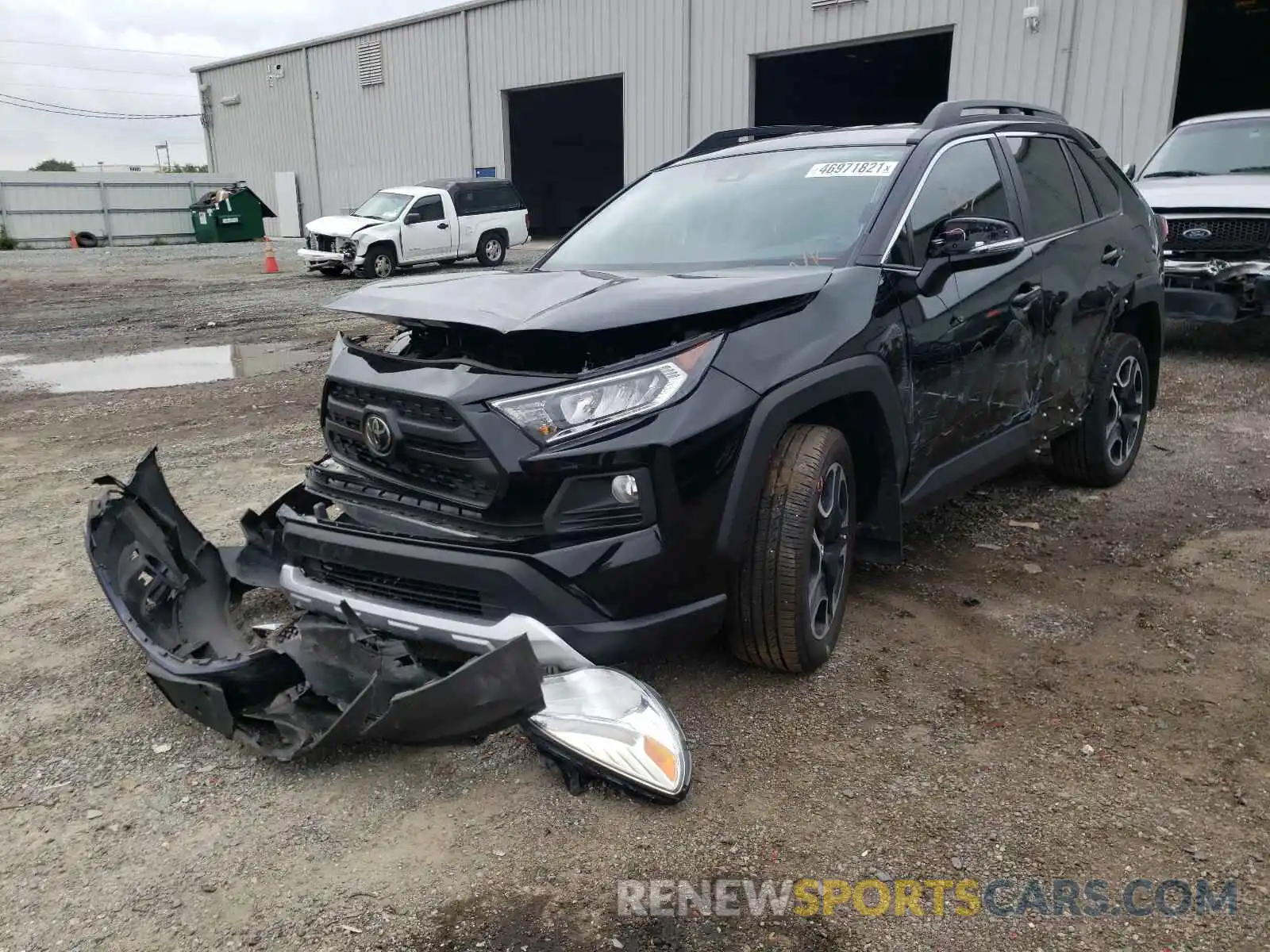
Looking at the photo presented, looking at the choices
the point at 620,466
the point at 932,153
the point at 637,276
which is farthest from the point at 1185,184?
the point at 620,466

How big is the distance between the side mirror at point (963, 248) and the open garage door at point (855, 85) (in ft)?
68.7

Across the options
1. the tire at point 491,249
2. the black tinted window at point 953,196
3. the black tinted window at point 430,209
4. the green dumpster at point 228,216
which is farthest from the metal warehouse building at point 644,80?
the black tinted window at point 953,196

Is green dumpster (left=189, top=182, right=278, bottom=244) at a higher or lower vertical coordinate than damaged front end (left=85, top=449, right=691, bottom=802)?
higher

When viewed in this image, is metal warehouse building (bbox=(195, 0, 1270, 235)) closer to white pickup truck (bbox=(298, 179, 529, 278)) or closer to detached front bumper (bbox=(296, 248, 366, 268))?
white pickup truck (bbox=(298, 179, 529, 278))

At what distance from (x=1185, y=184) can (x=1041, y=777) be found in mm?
7842

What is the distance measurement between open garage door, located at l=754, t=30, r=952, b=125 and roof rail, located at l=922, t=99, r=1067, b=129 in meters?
19.5

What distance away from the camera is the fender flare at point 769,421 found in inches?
110

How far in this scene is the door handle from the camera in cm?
399

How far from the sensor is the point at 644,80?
70.4 ft

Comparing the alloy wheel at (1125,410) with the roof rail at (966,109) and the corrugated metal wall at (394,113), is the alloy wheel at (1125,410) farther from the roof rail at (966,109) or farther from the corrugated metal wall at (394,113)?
the corrugated metal wall at (394,113)

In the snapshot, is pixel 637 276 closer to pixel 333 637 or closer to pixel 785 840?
pixel 333 637

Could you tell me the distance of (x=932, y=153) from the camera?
148 inches

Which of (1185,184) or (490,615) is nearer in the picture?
(490,615)

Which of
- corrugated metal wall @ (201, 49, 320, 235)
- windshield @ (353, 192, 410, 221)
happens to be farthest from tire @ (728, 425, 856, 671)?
corrugated metal wall @ (201, 49, 320, 235)
